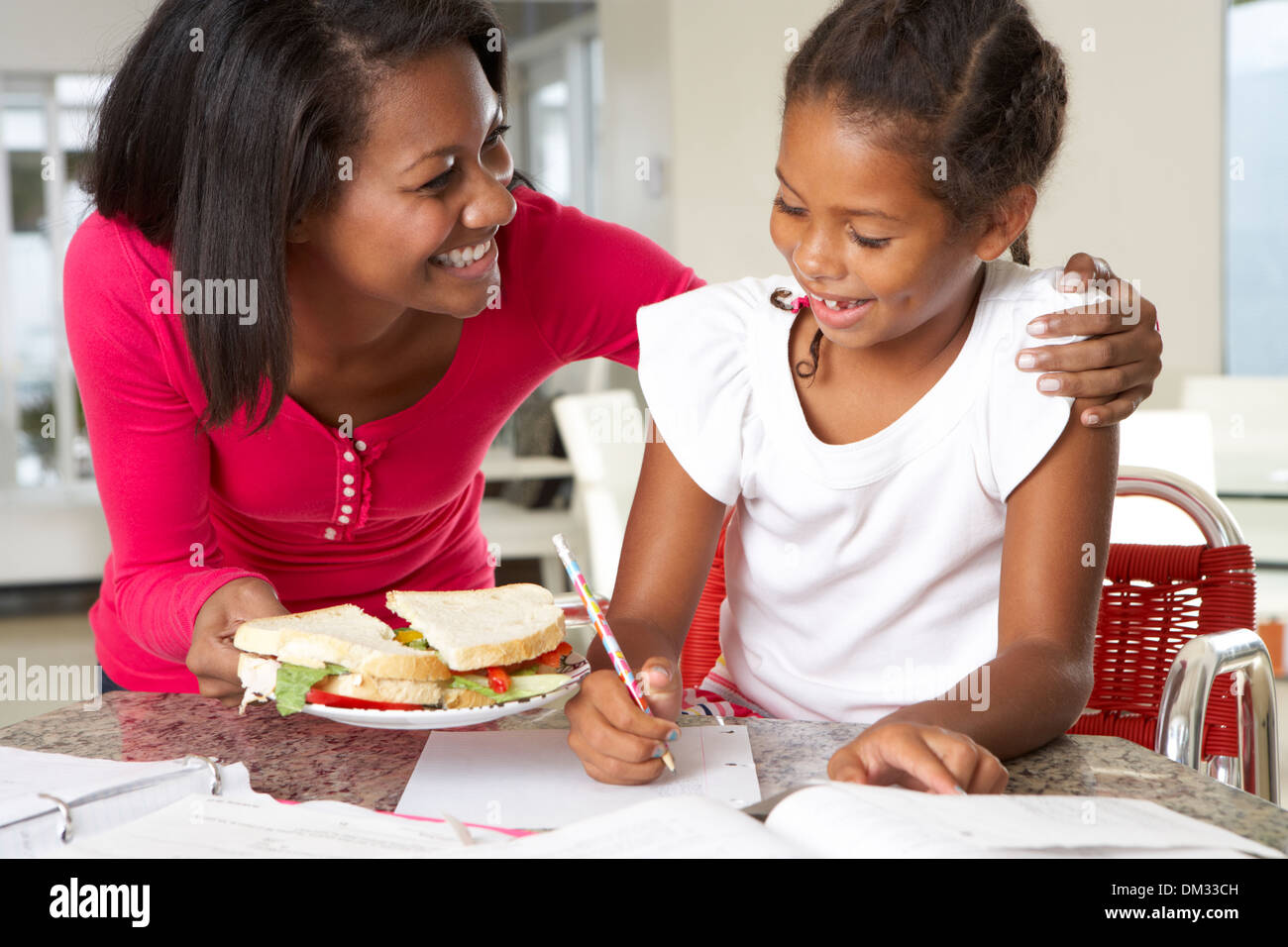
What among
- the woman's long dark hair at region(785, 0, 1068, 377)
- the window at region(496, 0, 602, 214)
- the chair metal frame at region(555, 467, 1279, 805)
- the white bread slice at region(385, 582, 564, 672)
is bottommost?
the chair metal frame at region(555, 467, 1279, 805)

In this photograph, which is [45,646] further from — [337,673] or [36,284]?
[337,673]

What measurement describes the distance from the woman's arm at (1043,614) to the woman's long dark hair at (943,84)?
0.81ft

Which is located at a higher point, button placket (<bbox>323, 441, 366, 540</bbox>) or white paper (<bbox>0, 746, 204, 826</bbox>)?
button placket (<bbox>323, 441, 366, 540</bbox>)

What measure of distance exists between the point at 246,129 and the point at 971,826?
97cm

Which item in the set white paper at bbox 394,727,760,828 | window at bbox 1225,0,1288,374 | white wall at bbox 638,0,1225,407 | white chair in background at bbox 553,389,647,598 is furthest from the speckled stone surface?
window at bbox 1225,0,1288,374

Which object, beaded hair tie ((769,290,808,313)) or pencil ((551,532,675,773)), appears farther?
beaded hair tie ((769,290,808,313))

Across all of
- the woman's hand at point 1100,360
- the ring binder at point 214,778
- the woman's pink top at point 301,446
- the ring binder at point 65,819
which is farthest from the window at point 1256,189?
the ring binder at point 65,819

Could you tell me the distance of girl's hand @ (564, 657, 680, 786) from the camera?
905mm

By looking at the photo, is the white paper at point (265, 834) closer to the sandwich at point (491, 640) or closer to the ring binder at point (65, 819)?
the ring binder at point (65, 819)

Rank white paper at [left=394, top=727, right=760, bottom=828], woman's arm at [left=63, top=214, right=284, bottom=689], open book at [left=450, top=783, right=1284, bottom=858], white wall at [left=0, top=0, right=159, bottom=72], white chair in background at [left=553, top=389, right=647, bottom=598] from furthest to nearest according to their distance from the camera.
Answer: white wall at [left=0, top=0, right=159, bottom=72] < white chair in background at [left=553, top=389, right=647, bottom=598] < woman's arm at [left=63, top=214, right=284, bottom=689] < white paper at [left=394, top=727, right=760, bottom=828] < open book at [left=450, top=783, right=1284, bottom=858]

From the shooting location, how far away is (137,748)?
40.6 inches

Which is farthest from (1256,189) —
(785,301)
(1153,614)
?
(785,301)

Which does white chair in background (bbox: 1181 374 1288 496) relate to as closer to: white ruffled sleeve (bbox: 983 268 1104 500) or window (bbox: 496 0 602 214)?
window (bbox: 496 0 602 214)

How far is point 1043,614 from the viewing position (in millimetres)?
1105
